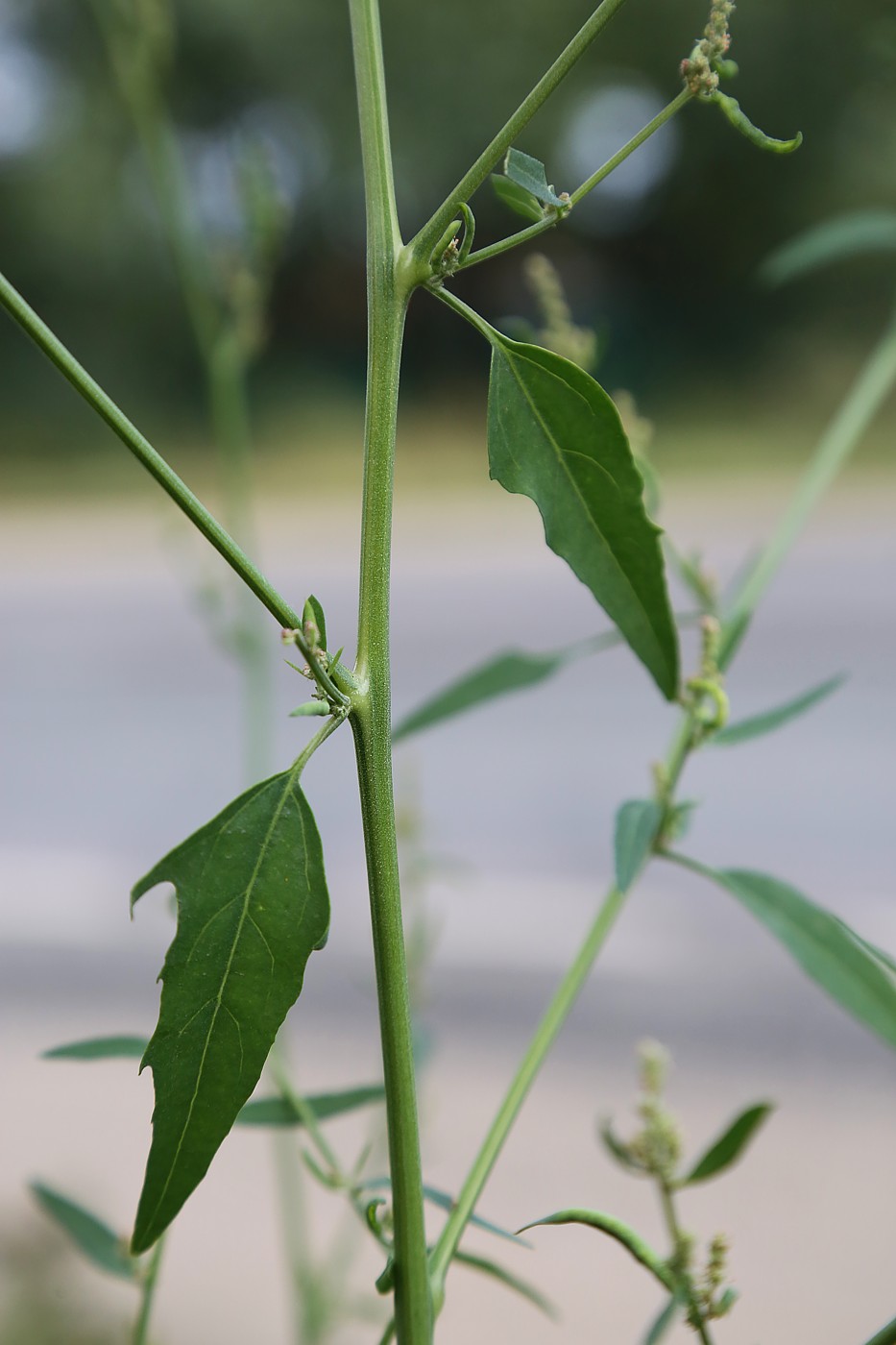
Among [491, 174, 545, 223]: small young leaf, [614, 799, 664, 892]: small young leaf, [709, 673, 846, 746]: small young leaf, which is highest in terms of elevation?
[491, 174, 545, 223]: small young leaf

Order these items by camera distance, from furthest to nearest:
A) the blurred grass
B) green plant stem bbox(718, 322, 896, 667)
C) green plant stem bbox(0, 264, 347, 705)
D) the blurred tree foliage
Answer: the blurred tree foliage → the blurred grass → green plant stem bbox(718, 322, 896, 667) → green plant stem bbox(0, 264, 347, 705)

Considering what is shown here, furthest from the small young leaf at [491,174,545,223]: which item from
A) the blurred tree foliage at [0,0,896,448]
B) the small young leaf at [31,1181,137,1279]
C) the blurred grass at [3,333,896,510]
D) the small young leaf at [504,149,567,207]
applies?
the blurred tree foliage at [0,0,896,448]

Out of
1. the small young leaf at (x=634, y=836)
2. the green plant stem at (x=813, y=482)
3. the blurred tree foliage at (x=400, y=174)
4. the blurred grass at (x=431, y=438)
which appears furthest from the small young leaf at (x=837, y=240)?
the blurred tree foliage at (x=400, y=174)

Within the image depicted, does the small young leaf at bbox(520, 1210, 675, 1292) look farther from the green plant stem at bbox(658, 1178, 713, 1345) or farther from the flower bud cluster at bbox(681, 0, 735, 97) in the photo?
the flower bud cluster at bbox(681, 0, 735, 97)

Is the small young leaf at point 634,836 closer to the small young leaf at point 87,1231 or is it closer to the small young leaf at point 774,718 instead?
the small young leaf at point 774,718

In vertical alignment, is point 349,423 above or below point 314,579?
above

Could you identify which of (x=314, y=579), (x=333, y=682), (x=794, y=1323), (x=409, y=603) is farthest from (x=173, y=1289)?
(x=314, y=579)

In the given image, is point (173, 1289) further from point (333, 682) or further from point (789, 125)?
point (789, 125)
